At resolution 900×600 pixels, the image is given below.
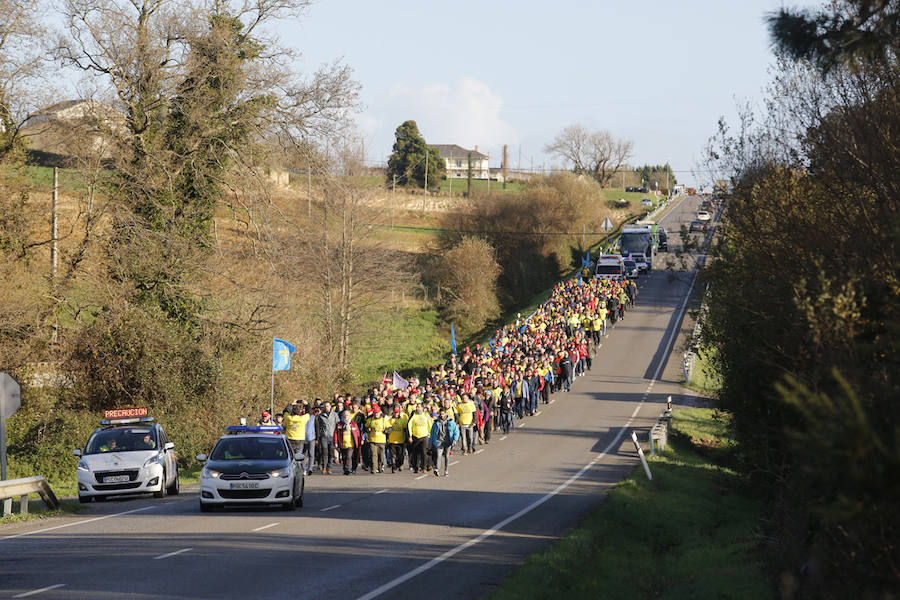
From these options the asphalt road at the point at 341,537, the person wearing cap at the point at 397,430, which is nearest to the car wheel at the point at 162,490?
the asphalt road at the point at 341,537

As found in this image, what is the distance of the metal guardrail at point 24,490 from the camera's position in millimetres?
18141

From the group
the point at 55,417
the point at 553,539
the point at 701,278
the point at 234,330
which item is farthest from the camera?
the point at 234,330

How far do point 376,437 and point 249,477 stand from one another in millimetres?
8626

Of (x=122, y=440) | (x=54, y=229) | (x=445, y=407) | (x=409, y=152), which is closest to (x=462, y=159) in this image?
(x=409, y=152)

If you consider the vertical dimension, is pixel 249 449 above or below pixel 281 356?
below

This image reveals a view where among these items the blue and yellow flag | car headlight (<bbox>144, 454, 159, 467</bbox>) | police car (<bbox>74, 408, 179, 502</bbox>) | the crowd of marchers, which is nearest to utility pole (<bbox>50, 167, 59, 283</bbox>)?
the blue and yellow flag

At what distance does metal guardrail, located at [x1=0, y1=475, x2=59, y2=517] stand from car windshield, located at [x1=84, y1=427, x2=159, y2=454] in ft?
7.90

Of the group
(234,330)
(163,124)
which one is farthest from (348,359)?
(163,124)

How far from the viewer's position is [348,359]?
188ft

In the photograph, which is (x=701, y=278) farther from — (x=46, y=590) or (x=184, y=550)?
(x=46, y=590)

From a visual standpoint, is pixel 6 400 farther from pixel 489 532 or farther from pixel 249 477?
pixel 489 532

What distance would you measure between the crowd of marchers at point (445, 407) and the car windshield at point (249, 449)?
271 inches

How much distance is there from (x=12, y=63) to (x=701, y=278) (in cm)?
2232

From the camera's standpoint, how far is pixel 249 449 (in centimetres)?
1983
